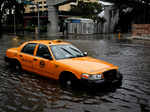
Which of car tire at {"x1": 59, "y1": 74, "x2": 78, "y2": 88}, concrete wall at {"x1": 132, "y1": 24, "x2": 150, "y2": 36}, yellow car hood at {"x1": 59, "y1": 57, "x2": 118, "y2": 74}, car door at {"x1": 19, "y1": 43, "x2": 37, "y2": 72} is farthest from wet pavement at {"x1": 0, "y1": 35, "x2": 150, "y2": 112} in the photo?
concrete wall at {"x1": 132, "y1": 24, "x2": 150, "y2": 36}

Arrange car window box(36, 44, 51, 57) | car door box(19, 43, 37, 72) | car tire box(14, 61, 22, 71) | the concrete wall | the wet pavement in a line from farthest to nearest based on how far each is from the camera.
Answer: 1. the concrete wall
2. car tire box(14, 61, 22, 71)
3. car door box(19, 43, 37, 72)
4. car window box(36, 44, 51, 57)
5. the wet pavement

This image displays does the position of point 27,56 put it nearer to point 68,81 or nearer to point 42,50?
point 42,50

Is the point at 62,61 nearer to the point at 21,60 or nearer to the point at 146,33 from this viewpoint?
the point at 21,60

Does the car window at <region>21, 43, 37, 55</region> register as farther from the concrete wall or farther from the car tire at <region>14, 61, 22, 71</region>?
the concrete wall

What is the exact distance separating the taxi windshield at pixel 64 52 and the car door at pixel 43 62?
0.22 m

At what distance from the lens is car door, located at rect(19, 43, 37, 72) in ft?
28.2

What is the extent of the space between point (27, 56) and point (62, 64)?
206 centimetres

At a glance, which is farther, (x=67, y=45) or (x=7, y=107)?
(x=67, y=45)

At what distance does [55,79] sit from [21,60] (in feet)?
7.01

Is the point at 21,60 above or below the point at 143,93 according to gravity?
above

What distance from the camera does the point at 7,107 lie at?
5562 millimetres

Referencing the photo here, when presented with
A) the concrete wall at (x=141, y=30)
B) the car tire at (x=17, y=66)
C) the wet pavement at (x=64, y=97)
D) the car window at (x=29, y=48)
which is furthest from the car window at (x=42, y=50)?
the concrete wall at (x=141, y=30)

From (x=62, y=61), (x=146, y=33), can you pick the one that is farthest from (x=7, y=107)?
(x=146, y=33)

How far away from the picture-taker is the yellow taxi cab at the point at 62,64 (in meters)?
6.67
